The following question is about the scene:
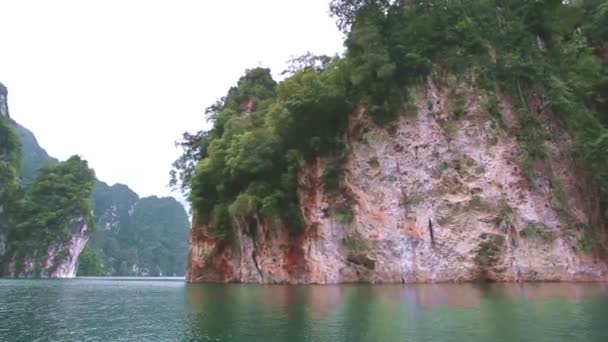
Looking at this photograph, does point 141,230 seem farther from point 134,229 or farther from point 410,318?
point 410,318

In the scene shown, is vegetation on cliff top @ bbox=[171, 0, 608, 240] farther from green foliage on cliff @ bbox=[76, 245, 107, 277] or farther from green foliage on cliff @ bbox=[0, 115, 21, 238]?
green foliage on cliff @ bbox=[76, 245, 107, 277]

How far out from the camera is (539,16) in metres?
28.9

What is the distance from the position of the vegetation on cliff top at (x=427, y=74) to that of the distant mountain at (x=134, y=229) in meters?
91.9

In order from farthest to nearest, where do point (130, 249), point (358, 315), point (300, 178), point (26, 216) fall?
point (130, 249)
point (26, 216)
point (300, 178)
point (358, 315)

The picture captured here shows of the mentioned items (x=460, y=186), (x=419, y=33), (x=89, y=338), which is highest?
(x=419, y=33)

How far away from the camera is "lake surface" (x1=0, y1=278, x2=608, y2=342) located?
9891 millimetres

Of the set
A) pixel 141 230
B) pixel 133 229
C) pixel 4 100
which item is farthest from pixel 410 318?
pixel 133 229

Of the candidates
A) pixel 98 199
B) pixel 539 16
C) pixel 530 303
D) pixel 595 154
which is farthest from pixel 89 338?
pixel 98 199

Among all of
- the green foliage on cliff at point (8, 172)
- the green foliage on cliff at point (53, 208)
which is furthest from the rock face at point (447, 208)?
the green foliage on cliff at point (53, 208)

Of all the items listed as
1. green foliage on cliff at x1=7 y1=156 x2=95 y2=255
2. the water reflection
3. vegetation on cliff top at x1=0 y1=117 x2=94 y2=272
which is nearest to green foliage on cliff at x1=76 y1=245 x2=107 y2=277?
green foliage on cliff at x1=7 y1=156 x2=95 y2=255

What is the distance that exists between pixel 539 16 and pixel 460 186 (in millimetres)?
11061

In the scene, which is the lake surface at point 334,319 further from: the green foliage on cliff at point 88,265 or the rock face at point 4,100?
the green foliage on cliff at point 88,265

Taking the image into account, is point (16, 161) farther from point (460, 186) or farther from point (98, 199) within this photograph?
point (98, 199)

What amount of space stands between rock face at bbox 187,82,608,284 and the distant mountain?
94312mm
